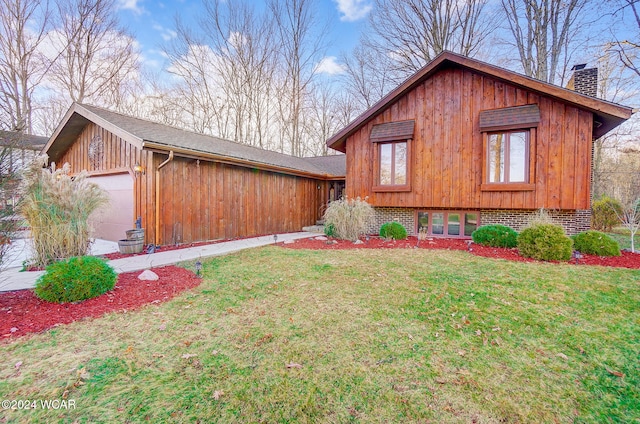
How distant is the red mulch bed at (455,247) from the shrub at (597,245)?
0.53ft

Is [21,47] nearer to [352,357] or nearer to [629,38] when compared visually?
[352,357]

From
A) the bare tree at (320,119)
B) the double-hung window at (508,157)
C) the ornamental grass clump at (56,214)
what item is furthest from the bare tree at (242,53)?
the double-hung window at (508,157)

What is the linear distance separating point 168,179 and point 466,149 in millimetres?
8544

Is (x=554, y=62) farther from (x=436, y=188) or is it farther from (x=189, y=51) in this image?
(x=189, y=51)

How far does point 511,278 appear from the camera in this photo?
4445 mm

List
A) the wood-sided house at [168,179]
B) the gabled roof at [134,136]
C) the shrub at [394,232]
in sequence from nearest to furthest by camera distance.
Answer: the gabled roof at [134,136]
the wood-sided house at [168,179]
the shrub at [394,232]

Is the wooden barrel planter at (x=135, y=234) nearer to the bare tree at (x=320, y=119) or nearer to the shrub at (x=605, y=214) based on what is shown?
the bare tree at (x=320, y=119)

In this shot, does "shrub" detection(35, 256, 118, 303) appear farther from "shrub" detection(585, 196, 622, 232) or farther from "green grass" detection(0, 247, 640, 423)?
"shrub" detection(585, 196, 622, 232)

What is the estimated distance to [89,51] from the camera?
15227mm

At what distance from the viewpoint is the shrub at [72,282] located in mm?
3479

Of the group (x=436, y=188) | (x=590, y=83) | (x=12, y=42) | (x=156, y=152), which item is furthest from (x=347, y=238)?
(x=12, y=42)

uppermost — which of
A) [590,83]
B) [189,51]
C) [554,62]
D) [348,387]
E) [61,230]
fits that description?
[189,51]

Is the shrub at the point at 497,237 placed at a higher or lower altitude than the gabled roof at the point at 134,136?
lower

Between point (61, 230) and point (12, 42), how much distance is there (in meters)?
16.8
